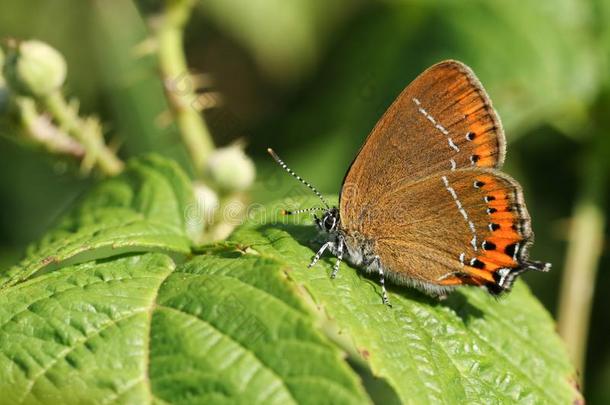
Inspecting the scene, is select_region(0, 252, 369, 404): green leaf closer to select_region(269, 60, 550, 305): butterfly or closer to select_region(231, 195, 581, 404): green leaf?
select_region(231, 195, 581, 404): green leaf

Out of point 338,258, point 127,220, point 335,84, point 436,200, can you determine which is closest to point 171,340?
point 338,258

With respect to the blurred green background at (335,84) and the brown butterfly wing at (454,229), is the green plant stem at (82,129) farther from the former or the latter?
the brown butterfly wing at (454,229)

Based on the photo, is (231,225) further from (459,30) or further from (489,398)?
(459,30)

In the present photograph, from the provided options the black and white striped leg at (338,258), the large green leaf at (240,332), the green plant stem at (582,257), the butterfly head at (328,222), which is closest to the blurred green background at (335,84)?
the green plant stem at (582,257)

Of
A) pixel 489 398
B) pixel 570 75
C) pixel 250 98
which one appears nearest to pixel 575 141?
pixel 570 75

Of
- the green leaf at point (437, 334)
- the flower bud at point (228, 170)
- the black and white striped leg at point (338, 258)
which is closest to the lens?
the green leaf at point (437, 334)
